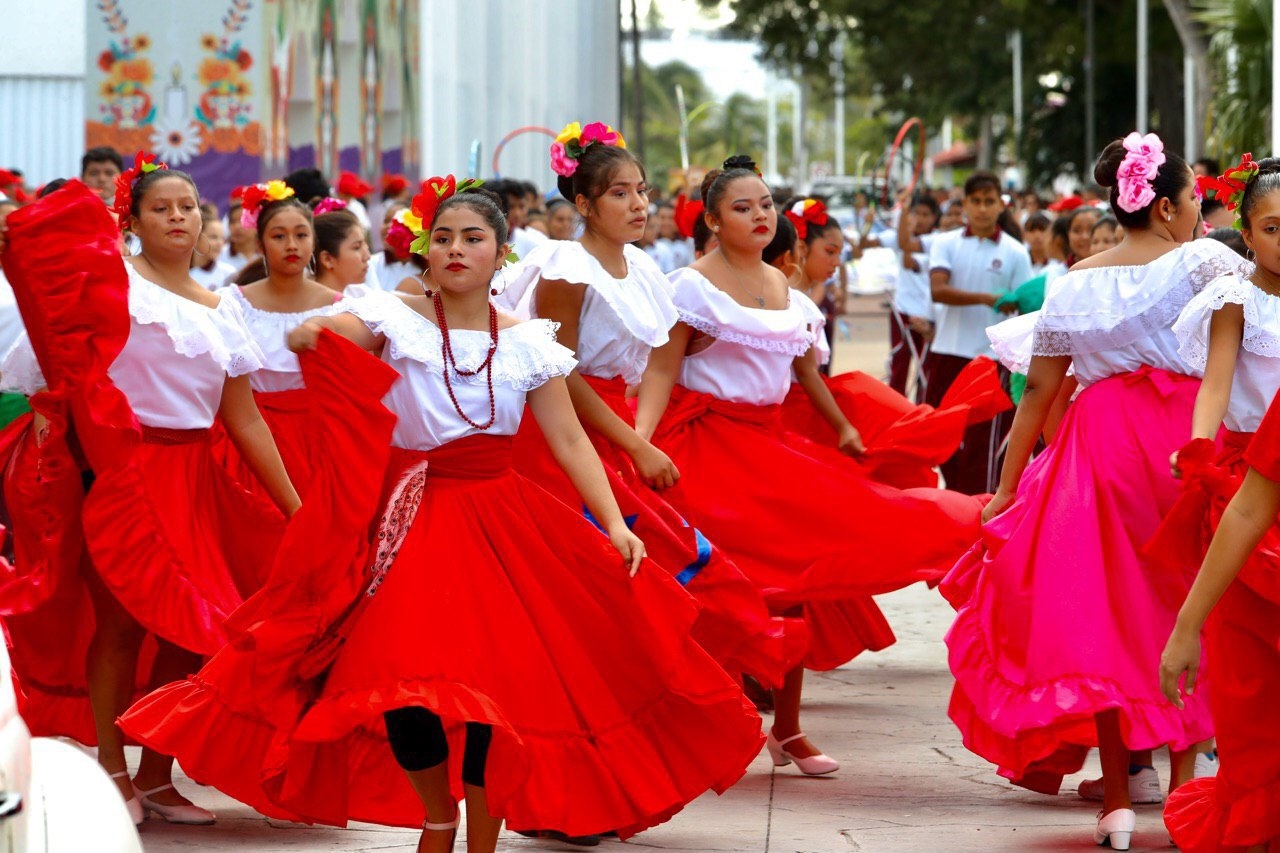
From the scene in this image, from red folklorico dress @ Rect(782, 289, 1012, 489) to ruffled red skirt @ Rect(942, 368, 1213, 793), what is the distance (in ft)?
4.33

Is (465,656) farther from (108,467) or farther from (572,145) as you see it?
(572,145)

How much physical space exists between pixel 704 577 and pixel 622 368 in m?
0.81

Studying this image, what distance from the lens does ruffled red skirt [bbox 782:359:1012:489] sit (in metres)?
7.51

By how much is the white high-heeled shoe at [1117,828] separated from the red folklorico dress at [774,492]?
1.24 meters

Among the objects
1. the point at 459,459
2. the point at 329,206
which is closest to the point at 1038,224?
the point at 329,206

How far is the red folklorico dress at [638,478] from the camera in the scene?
6.03m

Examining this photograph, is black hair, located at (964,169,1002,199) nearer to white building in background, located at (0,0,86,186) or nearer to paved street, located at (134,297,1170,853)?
paved street, located at (134,297,1170,853)

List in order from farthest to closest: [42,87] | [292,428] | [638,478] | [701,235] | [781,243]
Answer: [42,87] < [701,235] < [781,243] < [292,428] < [638,478]

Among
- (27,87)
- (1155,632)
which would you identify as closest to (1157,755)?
(1155,632)

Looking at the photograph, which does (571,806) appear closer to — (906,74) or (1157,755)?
(1157,755)

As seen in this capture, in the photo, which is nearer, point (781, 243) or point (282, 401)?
point (282, 401)

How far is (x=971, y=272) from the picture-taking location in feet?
40.9

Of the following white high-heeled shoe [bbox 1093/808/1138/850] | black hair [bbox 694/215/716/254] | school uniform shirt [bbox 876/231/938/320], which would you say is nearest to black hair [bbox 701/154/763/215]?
black hair [bbox 694/215/716/254]

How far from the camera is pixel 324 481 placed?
5.04 m
